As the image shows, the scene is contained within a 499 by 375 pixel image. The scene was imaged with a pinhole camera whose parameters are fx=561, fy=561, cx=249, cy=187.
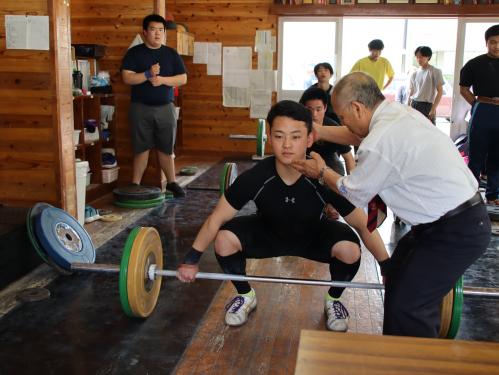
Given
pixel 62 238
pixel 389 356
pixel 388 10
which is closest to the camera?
pixel 389 356

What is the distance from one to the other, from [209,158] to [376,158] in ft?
19.6

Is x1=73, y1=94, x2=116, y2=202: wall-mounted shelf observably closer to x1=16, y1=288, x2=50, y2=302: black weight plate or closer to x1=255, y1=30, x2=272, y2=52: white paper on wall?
x1=16, y1=288, x2=50, y2=302: black weight plate

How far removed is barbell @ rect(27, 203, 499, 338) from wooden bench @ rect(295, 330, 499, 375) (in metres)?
0.88

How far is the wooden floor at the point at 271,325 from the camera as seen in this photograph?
2.07 metres

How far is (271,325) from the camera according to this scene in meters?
2.40

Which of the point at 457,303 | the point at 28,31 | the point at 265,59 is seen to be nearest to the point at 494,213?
the point at 457,303

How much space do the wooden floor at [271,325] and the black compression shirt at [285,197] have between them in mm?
435

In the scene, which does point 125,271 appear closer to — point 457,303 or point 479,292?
point 457,303

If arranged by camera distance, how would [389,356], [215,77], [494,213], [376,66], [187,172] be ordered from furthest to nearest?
[215,77]
[376,66]
[187,172]
[494,213]
[389,356]

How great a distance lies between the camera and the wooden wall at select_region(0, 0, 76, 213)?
10.8 feet

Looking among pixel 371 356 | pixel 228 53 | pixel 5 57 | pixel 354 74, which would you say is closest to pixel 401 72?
pixel 228 53

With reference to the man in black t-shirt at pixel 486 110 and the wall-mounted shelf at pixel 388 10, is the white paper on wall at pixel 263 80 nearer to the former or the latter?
the wall-mounted shelf at pixel 388 10

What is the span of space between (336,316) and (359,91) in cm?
106

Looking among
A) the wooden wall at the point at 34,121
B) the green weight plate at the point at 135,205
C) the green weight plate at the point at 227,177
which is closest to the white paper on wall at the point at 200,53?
the green weight plate at the point at 135,205
